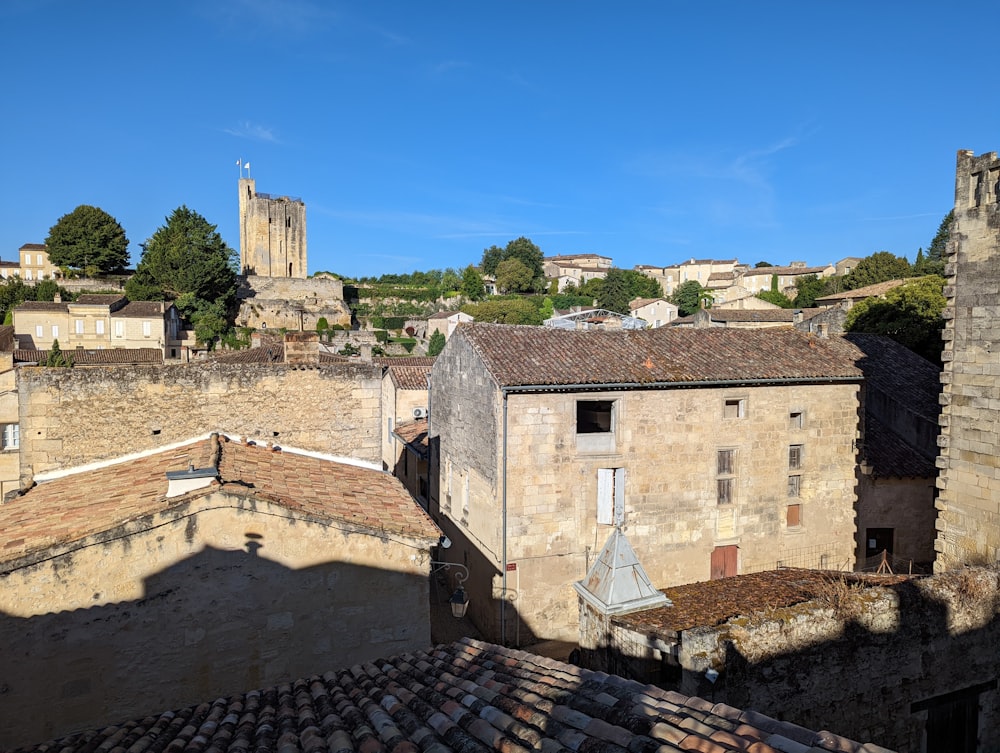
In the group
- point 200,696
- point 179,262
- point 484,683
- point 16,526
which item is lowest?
point 200,696

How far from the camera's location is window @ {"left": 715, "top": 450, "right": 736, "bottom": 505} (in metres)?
17.9

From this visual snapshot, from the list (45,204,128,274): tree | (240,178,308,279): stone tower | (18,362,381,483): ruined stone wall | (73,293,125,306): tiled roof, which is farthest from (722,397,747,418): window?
(240,178,308,279): stone tower

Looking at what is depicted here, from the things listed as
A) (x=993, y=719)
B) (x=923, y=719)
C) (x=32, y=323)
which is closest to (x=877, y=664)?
(x=923, y=719)

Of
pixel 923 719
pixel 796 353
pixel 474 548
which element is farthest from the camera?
pixel 796 353

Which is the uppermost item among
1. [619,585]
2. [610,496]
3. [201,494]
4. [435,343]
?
[435,343]

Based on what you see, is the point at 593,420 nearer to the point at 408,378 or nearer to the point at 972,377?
the point at 972,377

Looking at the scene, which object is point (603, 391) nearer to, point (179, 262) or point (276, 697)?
point (276, 697)

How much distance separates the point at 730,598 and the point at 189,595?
33.2 feet

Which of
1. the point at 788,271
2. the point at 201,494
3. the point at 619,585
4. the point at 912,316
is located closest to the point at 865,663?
the point at 619,585

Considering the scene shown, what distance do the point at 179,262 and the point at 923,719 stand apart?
60667 millimetres

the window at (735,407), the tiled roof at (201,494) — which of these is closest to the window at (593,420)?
the window at (735,407)

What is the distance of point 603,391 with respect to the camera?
16828 mm

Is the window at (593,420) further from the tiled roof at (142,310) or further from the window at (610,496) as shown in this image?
the tiled roof at (142,310)

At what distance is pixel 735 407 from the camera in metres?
18.4
